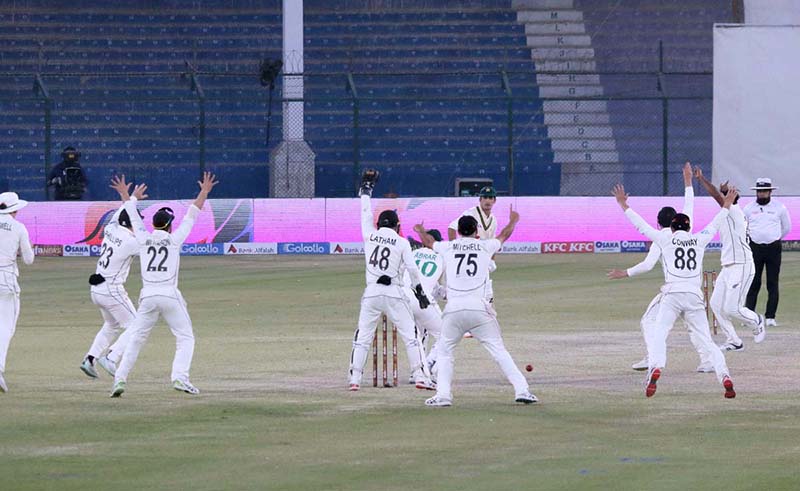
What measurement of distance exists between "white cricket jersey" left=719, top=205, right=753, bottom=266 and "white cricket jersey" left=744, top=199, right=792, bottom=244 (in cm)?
221

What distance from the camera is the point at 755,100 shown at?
3788 centimetres

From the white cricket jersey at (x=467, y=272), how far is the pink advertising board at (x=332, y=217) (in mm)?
20961

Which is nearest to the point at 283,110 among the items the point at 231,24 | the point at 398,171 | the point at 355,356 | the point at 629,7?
the point at 398,171

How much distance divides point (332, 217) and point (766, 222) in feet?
53.9

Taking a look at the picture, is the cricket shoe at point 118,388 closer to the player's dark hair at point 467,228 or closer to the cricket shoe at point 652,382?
the player's dark hair at point 467,228

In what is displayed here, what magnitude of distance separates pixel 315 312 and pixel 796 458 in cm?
1342

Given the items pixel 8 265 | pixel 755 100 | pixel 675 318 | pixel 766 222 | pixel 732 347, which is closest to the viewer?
pixel 675 318

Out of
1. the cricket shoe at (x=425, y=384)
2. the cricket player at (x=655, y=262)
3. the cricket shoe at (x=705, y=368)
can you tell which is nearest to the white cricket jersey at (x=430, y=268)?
the cricket shoe at (x=425, y=384)

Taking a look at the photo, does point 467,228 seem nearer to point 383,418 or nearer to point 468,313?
point 468,313

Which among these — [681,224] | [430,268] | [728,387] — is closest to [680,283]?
[681,224]

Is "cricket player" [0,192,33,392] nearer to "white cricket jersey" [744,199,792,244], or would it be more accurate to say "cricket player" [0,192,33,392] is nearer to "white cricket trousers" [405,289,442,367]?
"white cricket trousers" [405,289,442,367]

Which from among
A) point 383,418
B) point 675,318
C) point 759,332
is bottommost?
point 383,418

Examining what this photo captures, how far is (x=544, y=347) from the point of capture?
18922 mm

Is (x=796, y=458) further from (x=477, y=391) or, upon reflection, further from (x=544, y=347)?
(x=544, y=347)
